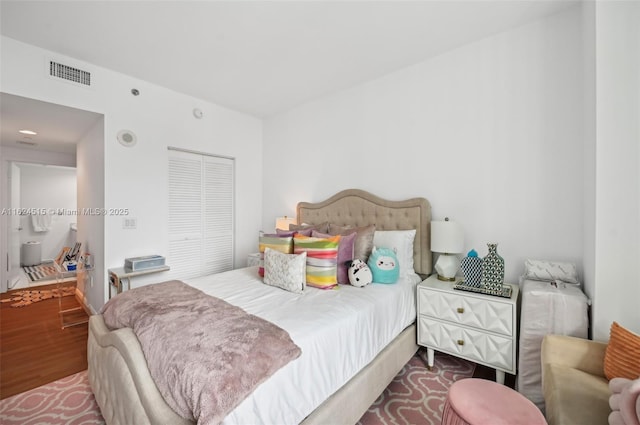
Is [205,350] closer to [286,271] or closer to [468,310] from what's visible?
[286,271]

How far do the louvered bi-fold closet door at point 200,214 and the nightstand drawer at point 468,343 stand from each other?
283 cm

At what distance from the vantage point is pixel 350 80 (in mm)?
2998

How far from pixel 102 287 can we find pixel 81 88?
6.67 ft

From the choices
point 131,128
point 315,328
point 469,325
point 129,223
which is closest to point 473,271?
point 469,325

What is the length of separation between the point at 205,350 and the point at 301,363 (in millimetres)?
432

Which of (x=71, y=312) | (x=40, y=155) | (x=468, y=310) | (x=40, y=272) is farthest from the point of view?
(x=40, y=272)

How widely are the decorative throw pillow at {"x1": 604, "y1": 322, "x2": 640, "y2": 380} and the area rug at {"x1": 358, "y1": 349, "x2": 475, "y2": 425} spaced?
93 centimetres

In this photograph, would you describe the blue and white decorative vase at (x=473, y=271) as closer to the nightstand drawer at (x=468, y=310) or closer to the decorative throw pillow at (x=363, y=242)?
the nightstand drawer at (x=468, y=310)

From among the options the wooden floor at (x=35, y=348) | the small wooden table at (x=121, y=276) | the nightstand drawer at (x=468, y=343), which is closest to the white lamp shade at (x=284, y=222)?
the small wooden table at (x=121, y=276)

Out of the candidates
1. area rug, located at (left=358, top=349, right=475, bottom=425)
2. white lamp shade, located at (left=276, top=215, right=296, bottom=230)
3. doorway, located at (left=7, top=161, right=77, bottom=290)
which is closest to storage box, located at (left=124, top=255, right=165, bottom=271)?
white lamp shade, located at (left=276, top=215, right=296, bottom=230)

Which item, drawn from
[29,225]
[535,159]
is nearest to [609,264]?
[535,159]

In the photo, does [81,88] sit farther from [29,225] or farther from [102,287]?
[29,225]

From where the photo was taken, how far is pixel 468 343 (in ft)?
6.39

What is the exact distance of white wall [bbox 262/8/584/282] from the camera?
1979 millimetres
